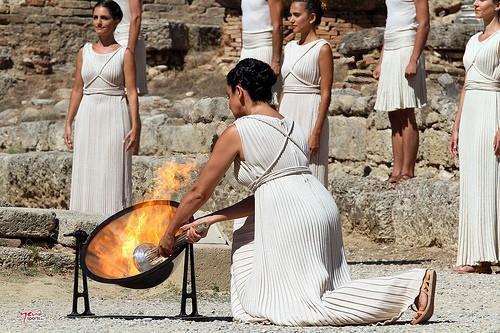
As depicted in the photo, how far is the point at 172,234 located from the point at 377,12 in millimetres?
12434

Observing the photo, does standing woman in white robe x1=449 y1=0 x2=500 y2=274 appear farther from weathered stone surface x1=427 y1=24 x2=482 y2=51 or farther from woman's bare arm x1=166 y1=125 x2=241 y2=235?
weathered stone surface x1=427 y1=24 x2=482 y2=51

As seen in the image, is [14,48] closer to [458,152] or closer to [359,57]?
[359,57]

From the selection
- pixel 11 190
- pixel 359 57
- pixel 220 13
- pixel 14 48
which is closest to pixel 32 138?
pixel 11 190

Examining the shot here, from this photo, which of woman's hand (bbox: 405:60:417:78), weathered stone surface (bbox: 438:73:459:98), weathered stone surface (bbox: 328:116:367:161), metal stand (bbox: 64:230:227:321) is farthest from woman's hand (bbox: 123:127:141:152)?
weathered stone surface (bbox: 438:73:459:98)

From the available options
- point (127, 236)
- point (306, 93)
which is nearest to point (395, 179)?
point (306, 93)

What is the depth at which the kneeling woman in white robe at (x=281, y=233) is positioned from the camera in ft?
22.9

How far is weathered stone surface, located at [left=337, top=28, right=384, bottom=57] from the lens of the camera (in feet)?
49.5

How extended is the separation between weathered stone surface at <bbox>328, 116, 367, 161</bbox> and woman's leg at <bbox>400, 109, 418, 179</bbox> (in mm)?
1584

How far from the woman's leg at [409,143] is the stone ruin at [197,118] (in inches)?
6.9

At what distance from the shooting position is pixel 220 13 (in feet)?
71.2

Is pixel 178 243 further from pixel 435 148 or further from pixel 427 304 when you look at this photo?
pixel 435 148

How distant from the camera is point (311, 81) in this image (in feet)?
34.3

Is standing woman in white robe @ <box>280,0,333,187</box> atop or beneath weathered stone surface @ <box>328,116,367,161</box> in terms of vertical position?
atop

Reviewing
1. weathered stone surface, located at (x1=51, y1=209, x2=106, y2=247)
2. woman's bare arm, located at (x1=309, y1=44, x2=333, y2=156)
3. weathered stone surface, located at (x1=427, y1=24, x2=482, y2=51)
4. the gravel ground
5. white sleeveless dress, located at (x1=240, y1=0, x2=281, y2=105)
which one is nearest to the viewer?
the gravel ground
